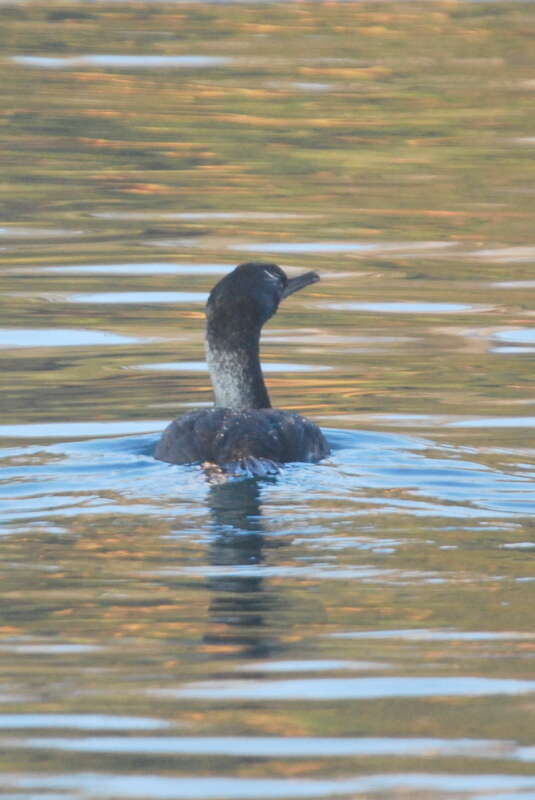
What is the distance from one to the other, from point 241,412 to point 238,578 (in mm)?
2041

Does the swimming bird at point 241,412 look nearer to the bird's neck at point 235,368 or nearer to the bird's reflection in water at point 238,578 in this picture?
the bird's neck at point 235,368

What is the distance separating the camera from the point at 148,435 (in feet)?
33.3

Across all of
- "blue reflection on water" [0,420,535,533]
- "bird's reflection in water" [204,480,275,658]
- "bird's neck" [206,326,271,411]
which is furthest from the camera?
"bird's neck" [206,326,271,411]

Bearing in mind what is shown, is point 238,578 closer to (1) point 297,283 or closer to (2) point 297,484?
(2) point 297,484

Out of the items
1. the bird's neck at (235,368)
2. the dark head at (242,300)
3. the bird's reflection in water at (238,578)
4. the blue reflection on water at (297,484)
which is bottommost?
the bird's reflection in water at (238,578)

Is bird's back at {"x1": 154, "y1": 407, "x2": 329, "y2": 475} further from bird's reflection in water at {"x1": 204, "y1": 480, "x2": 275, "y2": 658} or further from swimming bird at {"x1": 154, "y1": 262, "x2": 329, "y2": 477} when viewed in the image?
bird's reflection in water at {"x1": 204, "y1": 480, "x2": 275, "y2": 658}

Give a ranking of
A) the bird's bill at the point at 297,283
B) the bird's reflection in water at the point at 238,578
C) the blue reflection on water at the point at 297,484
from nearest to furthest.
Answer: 1. the bird's reflection in water at the point at 238,578
2. the blue reflection on water at the point at 297,484
3. the bird's bill at the point at 297,283

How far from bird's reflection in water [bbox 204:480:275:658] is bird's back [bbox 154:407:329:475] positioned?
23 centimetres

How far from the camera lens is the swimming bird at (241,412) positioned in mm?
8883

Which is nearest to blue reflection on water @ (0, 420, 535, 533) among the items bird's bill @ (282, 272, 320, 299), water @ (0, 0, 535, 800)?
water @ (0, 0, 535, 800)

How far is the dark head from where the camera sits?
10.0 m

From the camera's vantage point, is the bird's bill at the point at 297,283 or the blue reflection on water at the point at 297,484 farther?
the bird's bill at the point at 297,283

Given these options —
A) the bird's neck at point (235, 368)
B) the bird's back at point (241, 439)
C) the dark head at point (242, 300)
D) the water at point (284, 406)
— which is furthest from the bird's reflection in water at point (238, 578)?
the dark head at point (242, 300)

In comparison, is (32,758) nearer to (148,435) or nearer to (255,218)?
(148,435)
